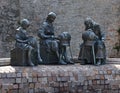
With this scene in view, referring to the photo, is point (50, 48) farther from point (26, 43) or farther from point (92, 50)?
point (92, 50)

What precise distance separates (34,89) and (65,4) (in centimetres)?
1092

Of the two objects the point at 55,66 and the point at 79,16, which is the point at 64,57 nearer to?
the point at 55,66

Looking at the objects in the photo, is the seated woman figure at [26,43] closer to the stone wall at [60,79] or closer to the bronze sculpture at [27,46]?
the bronze sculpture at [27,46]

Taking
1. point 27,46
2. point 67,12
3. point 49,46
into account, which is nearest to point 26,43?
point 27,46

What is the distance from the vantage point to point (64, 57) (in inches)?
339

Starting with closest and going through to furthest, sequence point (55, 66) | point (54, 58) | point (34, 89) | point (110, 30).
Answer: point (34, 89) → point (55, 66) → point (54, 58) → point (110, 30)

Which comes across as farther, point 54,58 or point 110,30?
point 110,30

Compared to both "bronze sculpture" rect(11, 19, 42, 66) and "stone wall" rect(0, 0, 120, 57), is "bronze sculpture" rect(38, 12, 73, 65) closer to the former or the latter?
"bronze sculpture" rect(11, 19, 42, 66)

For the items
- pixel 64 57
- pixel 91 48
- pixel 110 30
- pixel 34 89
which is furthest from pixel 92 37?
pixel 110 30

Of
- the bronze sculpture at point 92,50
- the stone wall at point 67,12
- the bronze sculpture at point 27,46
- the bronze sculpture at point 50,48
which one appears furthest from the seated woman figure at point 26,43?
the stone wall at point 67,12

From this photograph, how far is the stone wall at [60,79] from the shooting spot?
725 cm

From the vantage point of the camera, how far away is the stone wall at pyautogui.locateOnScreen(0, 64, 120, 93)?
7.25 metres

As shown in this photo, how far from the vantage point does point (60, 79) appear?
756 centimetres

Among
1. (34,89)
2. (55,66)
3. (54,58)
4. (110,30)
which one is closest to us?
(34,89)
